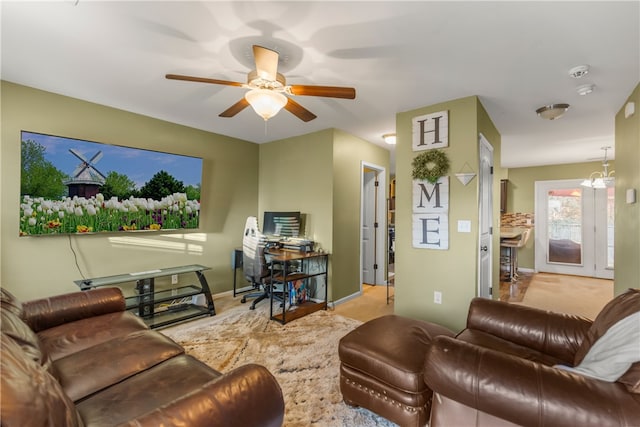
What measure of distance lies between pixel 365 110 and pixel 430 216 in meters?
1.36

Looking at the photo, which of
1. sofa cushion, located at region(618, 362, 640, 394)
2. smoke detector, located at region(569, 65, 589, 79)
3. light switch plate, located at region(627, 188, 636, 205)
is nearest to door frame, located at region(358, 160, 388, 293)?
smoke detector, located at region(569, 65, 589, 79)

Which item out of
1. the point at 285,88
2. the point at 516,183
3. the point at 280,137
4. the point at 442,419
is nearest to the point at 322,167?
the point at 280,137

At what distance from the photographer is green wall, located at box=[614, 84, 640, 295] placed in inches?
98.3

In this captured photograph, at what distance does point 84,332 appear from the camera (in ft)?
5.74

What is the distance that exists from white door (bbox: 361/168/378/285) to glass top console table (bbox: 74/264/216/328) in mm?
2739

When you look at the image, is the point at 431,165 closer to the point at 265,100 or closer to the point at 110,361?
the point at 265,100

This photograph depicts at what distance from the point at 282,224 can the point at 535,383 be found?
11.2ft

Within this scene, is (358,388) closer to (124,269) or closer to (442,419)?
(442,419)

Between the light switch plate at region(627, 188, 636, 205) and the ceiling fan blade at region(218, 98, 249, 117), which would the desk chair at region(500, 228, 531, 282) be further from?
the ceiling fan blade at region(218, 98, 249, 117)

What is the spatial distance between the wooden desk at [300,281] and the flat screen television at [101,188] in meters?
1.32

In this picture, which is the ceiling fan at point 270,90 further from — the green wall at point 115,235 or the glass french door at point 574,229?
the glass french door at point 574,229

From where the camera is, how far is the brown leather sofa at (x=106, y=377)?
30.6 inches

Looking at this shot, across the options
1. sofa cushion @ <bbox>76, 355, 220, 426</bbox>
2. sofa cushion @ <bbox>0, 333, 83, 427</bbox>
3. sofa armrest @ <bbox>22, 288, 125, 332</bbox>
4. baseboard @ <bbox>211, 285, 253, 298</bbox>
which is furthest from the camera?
baseboard @ <bbox>211, 285, 253, 298</bbox>

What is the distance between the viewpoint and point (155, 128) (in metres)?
3.53
